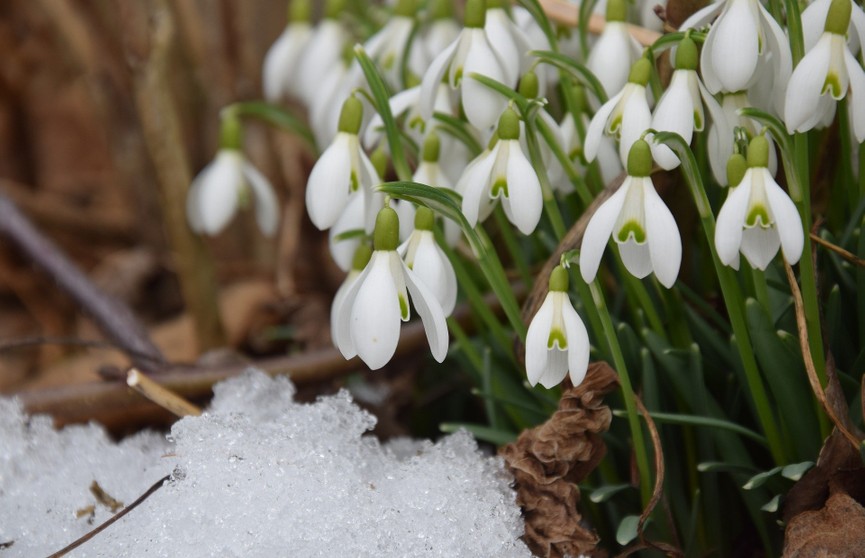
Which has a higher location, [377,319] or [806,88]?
[806,88]

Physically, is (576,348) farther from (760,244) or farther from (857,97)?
(857,97)

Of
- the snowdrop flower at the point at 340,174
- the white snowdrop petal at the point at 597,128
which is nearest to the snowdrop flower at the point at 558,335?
the white snowdrop petal at the point at 597,128

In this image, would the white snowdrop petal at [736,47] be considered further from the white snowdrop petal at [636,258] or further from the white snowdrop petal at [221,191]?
the white snowdrop petal at [221,191]

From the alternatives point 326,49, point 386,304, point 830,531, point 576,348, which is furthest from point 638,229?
point 326,49

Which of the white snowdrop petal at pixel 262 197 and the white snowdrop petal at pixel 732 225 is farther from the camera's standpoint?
the white snowdrop petal at pixel 262 197

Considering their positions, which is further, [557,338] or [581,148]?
[581,148]

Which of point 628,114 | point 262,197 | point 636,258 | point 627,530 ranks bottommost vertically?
point 627,530

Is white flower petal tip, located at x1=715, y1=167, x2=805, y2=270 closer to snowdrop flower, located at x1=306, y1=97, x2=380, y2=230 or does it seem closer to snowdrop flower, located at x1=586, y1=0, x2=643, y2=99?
snowdrop flower, located at x1=586, y1=0, x2=643, y2=99
